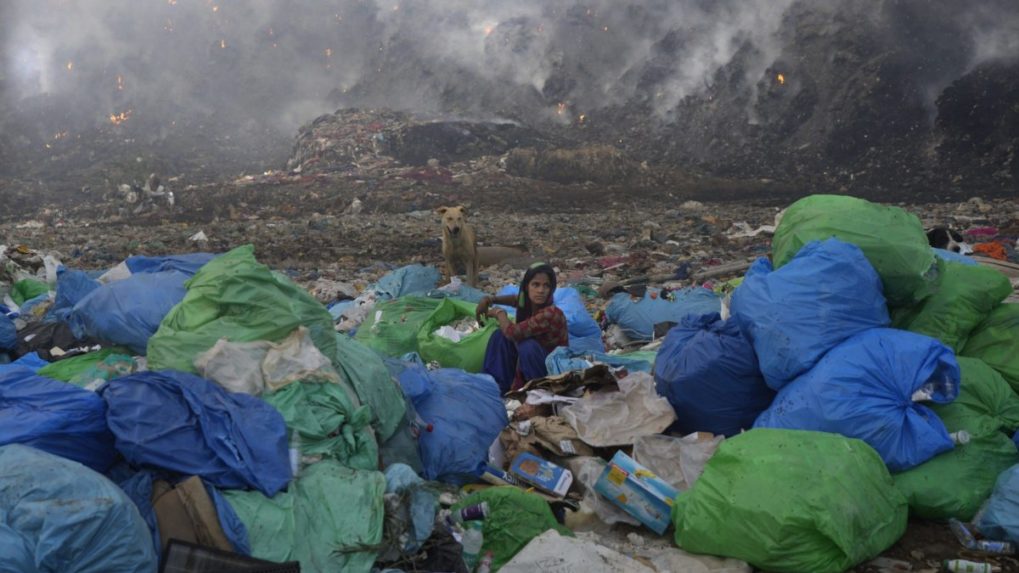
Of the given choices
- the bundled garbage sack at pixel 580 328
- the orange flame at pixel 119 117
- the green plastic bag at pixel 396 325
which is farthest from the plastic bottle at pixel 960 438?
the orange flame at pixel 119 117

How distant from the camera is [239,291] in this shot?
3154 millimetres

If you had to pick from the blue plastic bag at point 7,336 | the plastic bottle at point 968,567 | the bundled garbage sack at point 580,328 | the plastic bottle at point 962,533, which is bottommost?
the bundled garbage sack at point 580,328

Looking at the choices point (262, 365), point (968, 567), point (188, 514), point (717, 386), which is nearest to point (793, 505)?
point (968, 567)

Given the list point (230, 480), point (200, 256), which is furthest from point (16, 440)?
point (200, 256)

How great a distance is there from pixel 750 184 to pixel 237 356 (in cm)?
1594

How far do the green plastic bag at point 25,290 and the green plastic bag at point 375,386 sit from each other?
3.80 metres

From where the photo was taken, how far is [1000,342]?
10.8 ft

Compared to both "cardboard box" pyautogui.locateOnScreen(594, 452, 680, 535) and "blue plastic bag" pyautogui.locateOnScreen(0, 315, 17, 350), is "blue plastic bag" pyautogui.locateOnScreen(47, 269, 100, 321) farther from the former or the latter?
"cardboard box" pyautogui.locateOnScreen(594, 452, 680, 535)

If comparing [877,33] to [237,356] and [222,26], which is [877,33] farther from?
[222,26]

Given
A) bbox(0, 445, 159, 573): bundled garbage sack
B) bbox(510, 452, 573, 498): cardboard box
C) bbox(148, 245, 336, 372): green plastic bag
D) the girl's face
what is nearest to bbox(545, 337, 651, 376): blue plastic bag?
the girl's face

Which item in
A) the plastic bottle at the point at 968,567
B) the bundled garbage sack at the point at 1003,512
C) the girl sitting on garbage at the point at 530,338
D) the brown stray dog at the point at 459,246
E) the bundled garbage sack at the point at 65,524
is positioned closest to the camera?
the bundled garbage sack at the point at 65,524

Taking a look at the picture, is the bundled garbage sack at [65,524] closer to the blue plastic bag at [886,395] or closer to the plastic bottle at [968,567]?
the blue plastic bag at [886,395]

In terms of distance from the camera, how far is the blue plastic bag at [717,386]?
324 cm

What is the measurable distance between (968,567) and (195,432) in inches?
92.3
